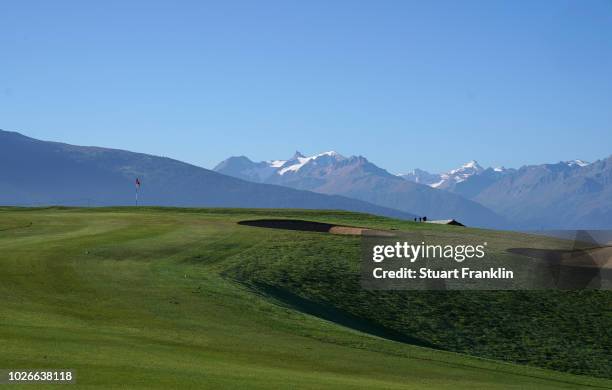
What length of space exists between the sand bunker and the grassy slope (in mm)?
16311

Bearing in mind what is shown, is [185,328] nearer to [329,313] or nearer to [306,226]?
[329,313]

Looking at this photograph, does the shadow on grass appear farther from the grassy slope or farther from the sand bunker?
the sand bunker

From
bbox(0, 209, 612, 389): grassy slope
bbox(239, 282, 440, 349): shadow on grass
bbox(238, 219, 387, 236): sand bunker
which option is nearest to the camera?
bbox(0, 209, 612, 389): grassy slope

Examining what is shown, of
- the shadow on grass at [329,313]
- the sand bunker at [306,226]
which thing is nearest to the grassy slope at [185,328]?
the shadow on grass at [329,313]

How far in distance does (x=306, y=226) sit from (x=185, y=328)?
42781mm

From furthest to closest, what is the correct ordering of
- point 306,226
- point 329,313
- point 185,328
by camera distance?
point 306,226, point 329,313, point 185,328

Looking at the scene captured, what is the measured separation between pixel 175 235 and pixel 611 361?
26.4 meters

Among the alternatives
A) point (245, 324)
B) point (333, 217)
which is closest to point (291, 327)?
point (245, 324)

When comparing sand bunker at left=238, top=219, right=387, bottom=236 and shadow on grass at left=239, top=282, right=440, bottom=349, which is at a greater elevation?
sand bunker at left=238, top=219, right=387, bottom=236

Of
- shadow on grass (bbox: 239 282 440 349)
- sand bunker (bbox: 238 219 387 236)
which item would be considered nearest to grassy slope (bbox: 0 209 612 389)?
shadow on grass (bbox: 239 282 440 349)

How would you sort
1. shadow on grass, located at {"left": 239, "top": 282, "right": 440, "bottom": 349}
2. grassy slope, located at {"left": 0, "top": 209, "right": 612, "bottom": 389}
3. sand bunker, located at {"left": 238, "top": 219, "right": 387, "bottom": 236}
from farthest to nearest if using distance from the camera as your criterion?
sand bunker, located at {"left": 238, "top": 219, "right": 387, "bottom": 236} < shadow on grass, located at {"left": 239, "top": 282, "right": 440, "bottom": 349} < grassy slope, located at {"left": 0, "top": 209, "right": 612, "bottom": 389}

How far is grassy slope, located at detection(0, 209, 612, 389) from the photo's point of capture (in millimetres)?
17391

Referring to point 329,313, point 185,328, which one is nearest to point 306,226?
point 329,313

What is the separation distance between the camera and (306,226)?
66.4 m
